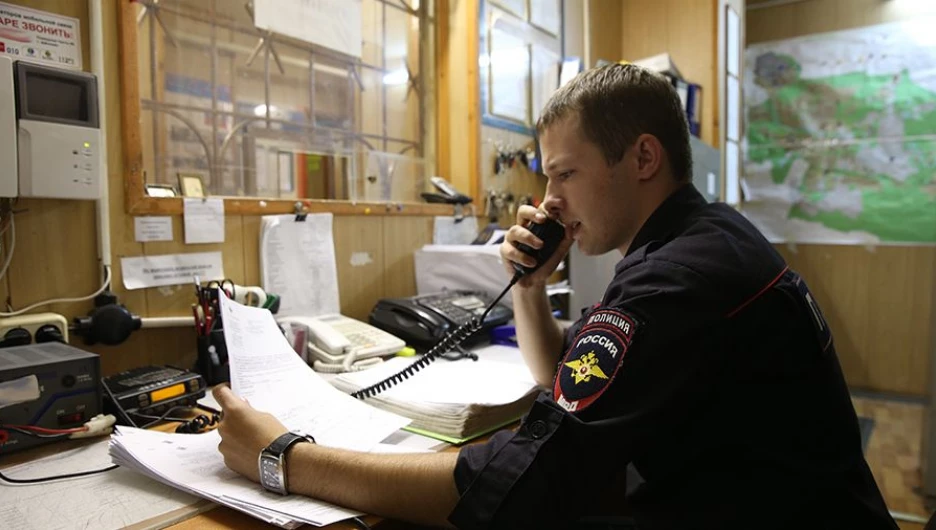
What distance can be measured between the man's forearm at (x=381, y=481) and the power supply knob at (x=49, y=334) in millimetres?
620

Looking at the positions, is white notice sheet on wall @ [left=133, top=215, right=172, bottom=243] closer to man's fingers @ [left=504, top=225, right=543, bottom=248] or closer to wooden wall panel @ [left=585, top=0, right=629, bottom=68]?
man's fingers @ [left=504, top=225, right=543, bottom=248]

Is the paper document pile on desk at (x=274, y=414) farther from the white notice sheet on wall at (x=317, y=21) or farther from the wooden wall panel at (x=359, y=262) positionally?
the white notice sheet on wall at (x=317, y=21)

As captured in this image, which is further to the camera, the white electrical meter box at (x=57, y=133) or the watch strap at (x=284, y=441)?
the white electrical meter box at (x=57, y=133)

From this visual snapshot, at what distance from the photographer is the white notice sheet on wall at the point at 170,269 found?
1227 mm

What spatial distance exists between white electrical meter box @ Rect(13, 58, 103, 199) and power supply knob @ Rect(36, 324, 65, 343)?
0.77 feet

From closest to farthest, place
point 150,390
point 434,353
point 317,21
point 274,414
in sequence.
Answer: point 274,414 → point 150,390 → point 434,353 → point 317,21

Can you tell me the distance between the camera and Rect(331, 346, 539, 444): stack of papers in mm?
967

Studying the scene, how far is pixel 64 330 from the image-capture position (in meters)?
1.09

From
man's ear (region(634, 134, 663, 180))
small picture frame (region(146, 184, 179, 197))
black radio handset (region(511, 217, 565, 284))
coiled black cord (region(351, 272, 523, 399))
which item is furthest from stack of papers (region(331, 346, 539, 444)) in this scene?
small picture frame (region(146, 184, 179, 197))

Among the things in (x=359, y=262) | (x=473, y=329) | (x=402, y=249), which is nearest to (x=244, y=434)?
(x=473, y=329)

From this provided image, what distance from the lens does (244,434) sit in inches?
31.3

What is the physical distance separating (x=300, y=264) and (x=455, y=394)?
670 mm

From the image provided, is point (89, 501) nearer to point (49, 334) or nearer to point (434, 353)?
point (49, 334)

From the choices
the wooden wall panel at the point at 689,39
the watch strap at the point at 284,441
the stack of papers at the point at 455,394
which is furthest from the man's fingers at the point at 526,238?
the wooden wall panel at the point at 689,39
